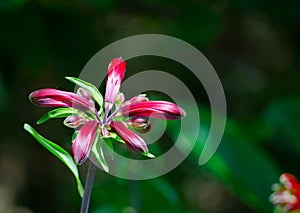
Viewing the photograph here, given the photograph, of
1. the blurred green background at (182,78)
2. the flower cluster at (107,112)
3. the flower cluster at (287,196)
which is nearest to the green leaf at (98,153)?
the flower cluster at (107,112)

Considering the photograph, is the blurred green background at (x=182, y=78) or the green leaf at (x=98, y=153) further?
the blurred green background at (x=182, y=78)

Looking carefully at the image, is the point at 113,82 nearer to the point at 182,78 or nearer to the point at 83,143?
the point at 83,143

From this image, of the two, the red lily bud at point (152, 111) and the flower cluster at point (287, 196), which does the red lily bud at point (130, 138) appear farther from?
the flower cluster at point (287, 196)

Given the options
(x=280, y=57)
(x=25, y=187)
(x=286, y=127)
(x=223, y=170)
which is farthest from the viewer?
(x=25, y=187)

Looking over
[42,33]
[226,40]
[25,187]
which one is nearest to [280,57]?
[226,40]

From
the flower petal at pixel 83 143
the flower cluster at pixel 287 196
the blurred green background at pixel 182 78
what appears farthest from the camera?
the blurred green background at pixel 182 78

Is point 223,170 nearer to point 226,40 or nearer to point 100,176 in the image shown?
point 100,176

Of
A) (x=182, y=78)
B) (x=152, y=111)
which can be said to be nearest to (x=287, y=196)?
(x=152, y=111)
